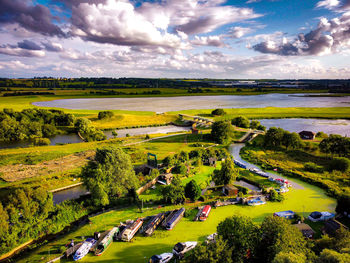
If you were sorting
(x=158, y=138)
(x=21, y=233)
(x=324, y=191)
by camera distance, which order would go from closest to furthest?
1. (x=21, y=233)
2. (x=324, y=191)
3. (x=158, y=138)

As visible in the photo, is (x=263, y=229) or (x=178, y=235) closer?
(x=263, y=229)

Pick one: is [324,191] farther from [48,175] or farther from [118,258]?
[48,175]

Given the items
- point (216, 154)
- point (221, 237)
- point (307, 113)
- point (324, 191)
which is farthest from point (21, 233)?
point (307, 113)

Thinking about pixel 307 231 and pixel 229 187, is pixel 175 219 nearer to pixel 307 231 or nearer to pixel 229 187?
pixel 229 187

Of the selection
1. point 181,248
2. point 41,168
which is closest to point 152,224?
point 181,248

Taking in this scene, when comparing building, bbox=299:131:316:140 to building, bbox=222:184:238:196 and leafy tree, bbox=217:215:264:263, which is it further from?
leafy tree, bbox=217:215:264:263

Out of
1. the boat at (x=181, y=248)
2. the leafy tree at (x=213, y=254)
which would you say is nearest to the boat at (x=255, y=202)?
the boat at (x=181, y=248)
